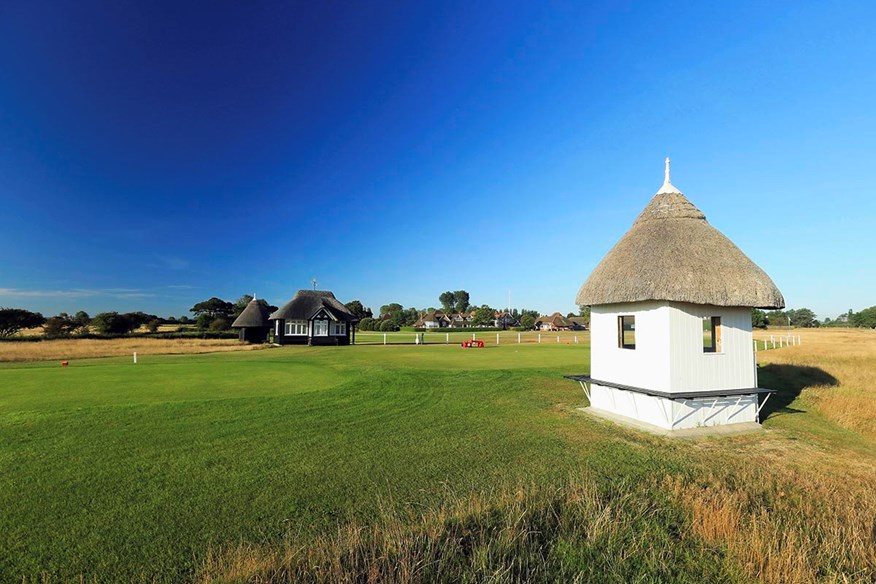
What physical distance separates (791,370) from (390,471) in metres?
19.0

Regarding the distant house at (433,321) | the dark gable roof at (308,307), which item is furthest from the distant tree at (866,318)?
the dark gable roof at (308,307)

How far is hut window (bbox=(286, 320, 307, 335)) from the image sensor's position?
3994 cm

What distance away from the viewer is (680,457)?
754cm

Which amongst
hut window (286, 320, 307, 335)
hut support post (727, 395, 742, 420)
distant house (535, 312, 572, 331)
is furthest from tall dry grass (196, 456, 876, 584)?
distant house (535, 312, 572, 331)

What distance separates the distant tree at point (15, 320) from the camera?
Answer: 178 feet

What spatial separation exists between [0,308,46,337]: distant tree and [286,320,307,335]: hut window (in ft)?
135

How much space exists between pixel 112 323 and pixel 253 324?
1245 inches

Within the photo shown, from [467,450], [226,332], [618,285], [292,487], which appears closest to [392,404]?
[467,450]

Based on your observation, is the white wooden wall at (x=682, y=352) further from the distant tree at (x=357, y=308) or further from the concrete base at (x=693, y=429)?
the distant tree at (x=357, y=308)

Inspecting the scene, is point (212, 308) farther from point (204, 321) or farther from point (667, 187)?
A: point (667, 187)

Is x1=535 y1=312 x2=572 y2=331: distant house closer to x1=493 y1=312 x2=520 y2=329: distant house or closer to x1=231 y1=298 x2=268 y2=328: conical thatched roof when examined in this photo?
x1=493 y1=312 x2=520 y2=329: distant house

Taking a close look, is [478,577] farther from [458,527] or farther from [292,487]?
[292,487]

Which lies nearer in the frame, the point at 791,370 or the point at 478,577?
the point at 478,577

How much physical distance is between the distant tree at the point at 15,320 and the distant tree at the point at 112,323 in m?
7.74
